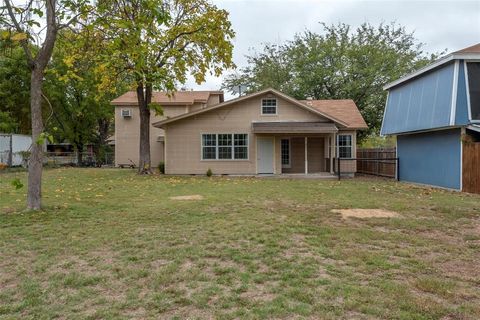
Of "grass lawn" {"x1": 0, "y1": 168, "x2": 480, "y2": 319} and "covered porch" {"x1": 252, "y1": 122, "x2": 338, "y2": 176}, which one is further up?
"covered porch" {"x1": 252, "y1": 122, "x2": 338, "y2": 176}

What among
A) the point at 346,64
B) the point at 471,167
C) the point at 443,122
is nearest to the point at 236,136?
the point at 443,122

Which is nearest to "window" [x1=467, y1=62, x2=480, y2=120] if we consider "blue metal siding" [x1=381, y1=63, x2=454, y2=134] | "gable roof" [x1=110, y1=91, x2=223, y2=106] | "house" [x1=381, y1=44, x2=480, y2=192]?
"house" [x1=381, y1=44, x2=480, y2=192]

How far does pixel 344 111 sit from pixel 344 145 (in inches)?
99.1

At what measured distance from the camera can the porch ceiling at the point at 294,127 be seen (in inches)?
739

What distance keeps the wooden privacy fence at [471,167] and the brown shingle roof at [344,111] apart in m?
7.86

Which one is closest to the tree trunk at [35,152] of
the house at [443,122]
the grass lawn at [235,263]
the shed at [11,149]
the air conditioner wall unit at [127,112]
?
the grass lawn at [235,263]

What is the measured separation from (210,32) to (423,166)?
11.5m

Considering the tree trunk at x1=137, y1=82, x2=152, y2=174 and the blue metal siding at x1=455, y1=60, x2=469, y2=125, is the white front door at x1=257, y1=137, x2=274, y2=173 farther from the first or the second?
the blue metal siding at x1=455, y1=60, x2=469, y2=125

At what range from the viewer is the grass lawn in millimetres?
3510

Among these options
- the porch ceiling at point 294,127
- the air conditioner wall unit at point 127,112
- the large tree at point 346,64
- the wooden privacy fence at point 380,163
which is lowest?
the wooden privacy fence at point 380,163

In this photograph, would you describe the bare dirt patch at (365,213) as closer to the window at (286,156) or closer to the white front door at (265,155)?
the white front door at (265,155)

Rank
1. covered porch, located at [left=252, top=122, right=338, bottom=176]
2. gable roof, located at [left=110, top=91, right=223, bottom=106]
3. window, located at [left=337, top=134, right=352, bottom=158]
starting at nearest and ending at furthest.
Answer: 1. covered porch, located at [left=252, top=122, right=338, bottom=176]
2. window, located at [left=337, top=134, right=352, bottom=158]
3. gable roof, located at [left=110, top=91, right=223, bottom=106]

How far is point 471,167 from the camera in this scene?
42.1 ft

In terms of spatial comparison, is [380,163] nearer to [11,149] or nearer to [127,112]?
[127,112]
